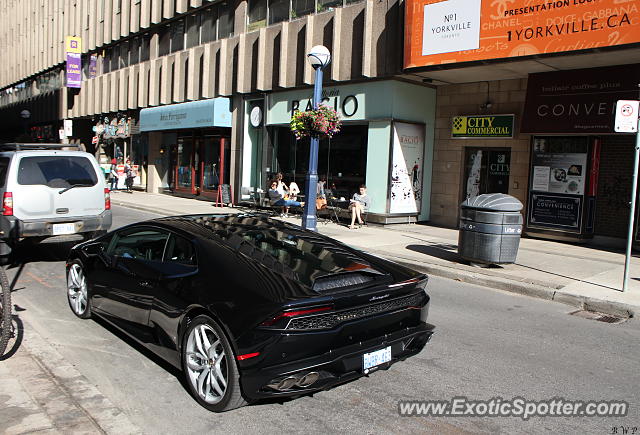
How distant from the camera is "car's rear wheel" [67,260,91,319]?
19.7ft

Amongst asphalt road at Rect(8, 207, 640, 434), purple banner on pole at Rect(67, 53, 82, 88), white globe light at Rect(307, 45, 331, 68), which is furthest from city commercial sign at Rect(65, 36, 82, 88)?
asphalt road at Rect(8, 207, 640, 434)

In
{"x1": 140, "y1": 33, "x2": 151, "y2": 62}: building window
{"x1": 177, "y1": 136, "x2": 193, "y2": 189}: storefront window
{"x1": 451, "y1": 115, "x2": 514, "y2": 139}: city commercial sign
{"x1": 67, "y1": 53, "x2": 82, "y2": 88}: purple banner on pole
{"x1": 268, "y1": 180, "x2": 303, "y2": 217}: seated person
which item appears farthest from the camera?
{"x1": 67, "y1": 53, "x2": 82, "y2": 88}: purple banner on pole

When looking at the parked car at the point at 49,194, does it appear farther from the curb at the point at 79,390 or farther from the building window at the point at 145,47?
the building window at the point at 145,47

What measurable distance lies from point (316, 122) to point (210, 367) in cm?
950

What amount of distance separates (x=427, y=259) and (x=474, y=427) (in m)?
6.83

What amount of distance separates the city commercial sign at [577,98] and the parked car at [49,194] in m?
10.4

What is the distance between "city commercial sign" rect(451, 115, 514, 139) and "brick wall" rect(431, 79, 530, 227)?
0.49 ft

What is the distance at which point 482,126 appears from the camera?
50.4 feet

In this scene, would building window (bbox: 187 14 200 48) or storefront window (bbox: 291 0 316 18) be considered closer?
storefront window (bbox: 291 0 316 18)

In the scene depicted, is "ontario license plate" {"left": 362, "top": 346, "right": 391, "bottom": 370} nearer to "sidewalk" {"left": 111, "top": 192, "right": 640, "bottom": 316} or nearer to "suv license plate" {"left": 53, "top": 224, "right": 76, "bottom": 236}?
"sidewalk" {"left": 111, "top": 192, "right": 640, "bottom": 316}

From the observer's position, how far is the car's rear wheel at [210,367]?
3.76 meters

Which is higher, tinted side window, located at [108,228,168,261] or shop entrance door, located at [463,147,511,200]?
shop entrance door, located at [463,147,511,200]

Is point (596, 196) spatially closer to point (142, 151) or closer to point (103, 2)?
point (142, 151)

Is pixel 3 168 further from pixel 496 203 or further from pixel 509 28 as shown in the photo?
pixel 509 28
